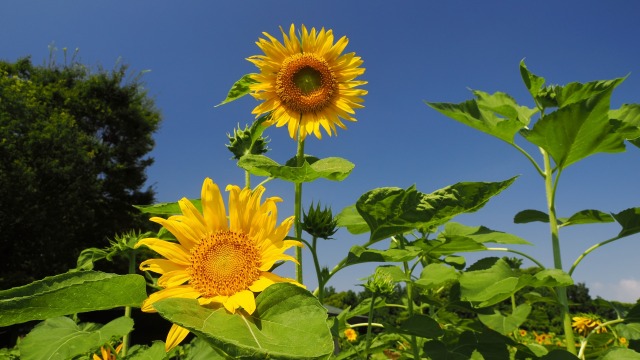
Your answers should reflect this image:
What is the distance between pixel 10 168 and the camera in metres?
16.0

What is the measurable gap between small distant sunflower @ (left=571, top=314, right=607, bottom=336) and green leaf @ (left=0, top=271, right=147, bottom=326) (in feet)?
10.2

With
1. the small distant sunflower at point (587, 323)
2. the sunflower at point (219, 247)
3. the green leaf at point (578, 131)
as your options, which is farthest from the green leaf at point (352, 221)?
the small distant sunflower at point (587, 323)

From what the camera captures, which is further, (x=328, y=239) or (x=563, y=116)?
(x=563, y=116)

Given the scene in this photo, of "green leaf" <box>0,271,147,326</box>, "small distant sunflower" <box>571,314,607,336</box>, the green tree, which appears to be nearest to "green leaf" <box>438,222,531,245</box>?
"green leaf" <box>0,271,147,326</box>

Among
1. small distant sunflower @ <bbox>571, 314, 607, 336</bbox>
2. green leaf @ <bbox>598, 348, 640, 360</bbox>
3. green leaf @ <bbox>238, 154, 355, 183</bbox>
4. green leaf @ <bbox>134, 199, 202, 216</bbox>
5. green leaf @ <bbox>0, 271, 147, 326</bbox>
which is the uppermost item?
green leaf @ <bbox>238, 154, 355, 183</bbox>

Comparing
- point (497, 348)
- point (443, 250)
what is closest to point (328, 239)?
point (443, 250)

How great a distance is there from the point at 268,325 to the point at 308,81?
1.00 m

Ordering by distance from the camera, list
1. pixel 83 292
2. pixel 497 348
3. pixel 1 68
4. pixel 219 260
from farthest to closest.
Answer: pixel 1 68 < pixel 497 348 < pixel 219 260 < pixel 83 292

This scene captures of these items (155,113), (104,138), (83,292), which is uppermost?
(155,113)

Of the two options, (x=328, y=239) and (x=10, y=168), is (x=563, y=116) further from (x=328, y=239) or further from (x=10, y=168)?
(x=10, y=168)

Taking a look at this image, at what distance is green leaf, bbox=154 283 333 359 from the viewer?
0.64 metres

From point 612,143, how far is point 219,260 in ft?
4.45

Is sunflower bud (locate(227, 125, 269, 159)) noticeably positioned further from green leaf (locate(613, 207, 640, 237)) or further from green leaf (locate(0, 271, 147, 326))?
green leaf (locate(613, 207, 640, 237))

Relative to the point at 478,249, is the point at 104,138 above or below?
above
